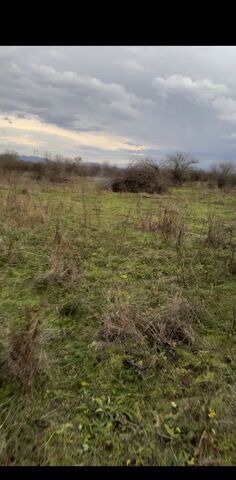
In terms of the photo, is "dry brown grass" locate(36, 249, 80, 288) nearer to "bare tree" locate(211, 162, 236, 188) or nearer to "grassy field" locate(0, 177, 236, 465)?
"grassy field" locate(0, 177, 236, 465)

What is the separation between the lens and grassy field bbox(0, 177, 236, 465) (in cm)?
171

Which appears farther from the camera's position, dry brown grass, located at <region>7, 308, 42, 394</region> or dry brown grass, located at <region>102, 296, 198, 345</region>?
dry brown grass, located at <region>102, 296, 198, 345</region>

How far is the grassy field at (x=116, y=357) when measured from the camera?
171 cm

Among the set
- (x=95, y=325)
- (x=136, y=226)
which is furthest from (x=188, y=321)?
(x=136, y=226)

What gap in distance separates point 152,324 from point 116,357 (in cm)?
47

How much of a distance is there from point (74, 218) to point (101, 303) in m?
4.19

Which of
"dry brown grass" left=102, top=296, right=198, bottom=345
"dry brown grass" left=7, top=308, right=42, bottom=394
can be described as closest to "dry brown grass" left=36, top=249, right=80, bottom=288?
"dry brown grass" left=102, top=296, right=198, bottom=345

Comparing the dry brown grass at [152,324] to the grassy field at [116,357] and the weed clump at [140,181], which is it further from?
the weed clump at [140,181]

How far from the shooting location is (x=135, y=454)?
1.65 m

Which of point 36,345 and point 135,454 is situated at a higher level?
point 36,345

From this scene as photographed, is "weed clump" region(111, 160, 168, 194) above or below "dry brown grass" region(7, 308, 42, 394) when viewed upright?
above

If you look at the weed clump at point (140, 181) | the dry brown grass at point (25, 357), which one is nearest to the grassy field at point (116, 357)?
the dry brown grass at point (25, 357)

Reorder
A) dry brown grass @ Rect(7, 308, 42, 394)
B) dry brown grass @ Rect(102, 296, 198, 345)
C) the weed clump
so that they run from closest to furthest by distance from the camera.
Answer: dry brown grass @ Rect(7, 308, 42, 394)
dry brown grass @ Rect(102, 296, 198, 345)
the weed clump
